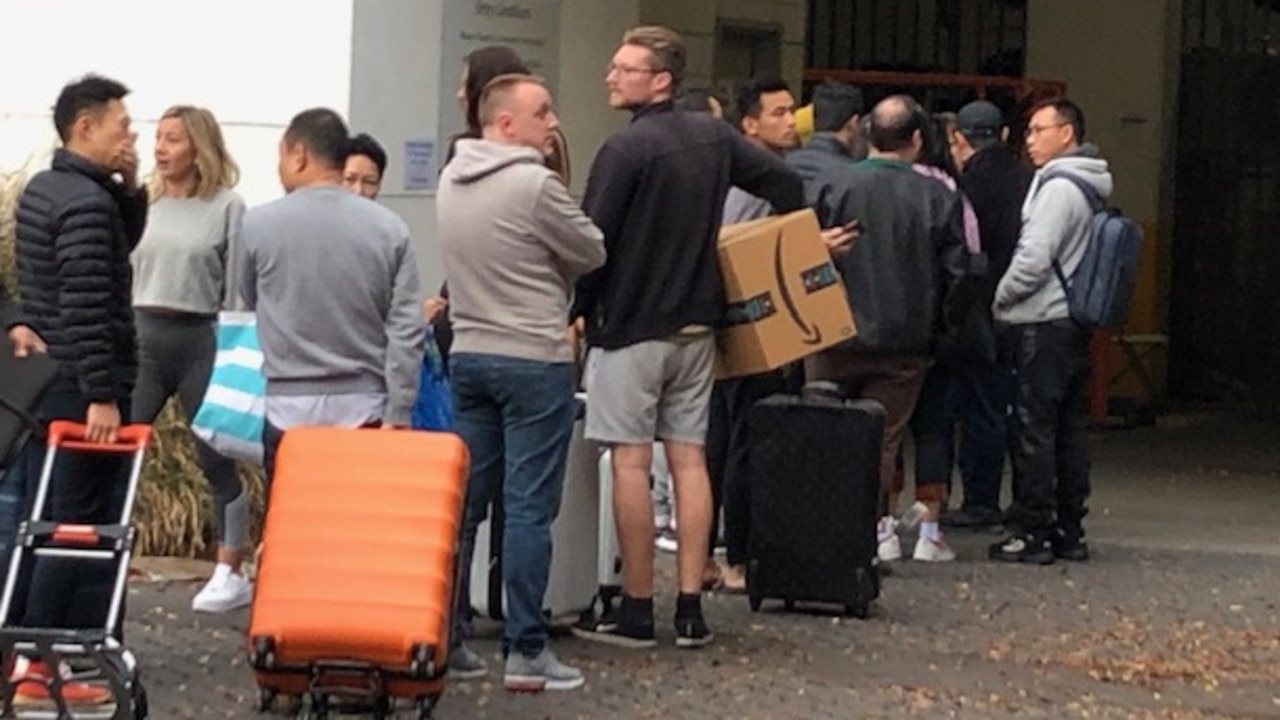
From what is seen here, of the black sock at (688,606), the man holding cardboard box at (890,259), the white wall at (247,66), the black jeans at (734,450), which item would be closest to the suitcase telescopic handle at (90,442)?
the black sock at (688,606)

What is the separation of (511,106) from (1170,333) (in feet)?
40.2

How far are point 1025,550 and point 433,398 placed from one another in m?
3.82

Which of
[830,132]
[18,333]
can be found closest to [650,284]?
[18,333]

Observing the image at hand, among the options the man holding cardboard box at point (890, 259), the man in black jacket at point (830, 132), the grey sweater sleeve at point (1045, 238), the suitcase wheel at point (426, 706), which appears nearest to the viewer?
the suitcase wheel at point (426, 706)

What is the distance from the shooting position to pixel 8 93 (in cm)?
1216

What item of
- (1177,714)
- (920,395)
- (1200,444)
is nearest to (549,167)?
(1177,714)

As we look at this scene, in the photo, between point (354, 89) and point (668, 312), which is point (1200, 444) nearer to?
point (354, 89)

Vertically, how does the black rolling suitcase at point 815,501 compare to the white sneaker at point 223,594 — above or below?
above

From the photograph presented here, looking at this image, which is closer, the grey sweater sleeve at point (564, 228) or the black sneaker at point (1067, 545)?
the grey sweater sleeve at point (564, 228)

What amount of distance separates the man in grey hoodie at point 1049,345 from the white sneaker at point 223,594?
3585 mm

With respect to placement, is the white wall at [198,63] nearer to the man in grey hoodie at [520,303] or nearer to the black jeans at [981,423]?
the black jeans at [981,423]

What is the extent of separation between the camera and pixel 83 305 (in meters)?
7.82

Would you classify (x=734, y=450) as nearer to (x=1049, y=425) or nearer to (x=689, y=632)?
(x=689, y=632)

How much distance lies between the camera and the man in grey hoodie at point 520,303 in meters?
8.38
